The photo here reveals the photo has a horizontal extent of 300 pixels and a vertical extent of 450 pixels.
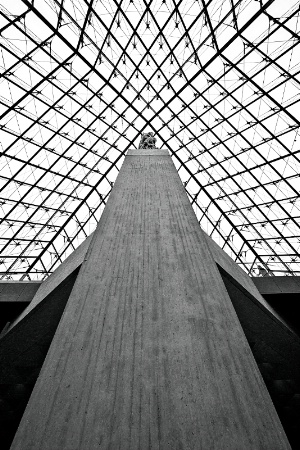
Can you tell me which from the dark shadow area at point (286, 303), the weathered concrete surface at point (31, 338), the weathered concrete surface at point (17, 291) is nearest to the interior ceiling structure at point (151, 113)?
the dark shadow area at point (286, 303)

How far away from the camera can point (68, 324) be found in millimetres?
3922

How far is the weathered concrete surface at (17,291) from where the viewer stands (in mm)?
10695

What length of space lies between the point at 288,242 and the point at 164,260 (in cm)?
1826

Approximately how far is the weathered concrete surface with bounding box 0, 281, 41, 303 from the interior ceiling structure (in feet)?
31.0

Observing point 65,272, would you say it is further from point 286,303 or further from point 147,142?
point 147,142

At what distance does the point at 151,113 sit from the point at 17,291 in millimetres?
19171

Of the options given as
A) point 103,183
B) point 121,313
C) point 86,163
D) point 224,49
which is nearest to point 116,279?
point 121,313

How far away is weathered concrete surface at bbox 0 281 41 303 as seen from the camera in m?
10.7

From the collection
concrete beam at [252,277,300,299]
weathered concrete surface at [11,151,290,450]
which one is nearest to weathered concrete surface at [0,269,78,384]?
weathered concrete surface at [11,151,290,450]

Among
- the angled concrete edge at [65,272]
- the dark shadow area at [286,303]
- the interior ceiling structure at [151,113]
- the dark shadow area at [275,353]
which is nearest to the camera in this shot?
the angled concrete edge at [65,272]

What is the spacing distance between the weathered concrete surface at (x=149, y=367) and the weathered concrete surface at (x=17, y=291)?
7129 millimetres

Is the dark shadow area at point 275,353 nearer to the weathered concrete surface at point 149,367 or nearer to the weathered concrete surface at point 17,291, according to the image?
the weathered concrete surface at point 149,367

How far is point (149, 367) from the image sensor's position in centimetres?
329

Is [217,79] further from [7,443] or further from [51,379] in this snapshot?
[7,443]
